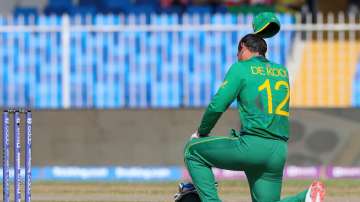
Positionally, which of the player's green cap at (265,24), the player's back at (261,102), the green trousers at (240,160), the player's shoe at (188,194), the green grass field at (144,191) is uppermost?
the player's green cap at (265,24)

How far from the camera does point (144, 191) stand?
47.6 ft

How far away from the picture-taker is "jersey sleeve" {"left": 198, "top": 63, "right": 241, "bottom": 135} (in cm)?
869

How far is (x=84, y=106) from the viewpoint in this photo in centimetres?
1744

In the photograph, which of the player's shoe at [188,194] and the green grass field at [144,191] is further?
the green grass field at [144,191]

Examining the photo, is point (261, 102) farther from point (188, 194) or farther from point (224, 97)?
point (188, 194)

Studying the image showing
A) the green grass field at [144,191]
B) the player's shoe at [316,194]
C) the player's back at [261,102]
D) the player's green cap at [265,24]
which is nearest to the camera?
the player's shoe at [316,194]

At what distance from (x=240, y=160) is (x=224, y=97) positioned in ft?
1.58

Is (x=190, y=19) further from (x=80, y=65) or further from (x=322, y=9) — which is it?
(x=322, y=9)

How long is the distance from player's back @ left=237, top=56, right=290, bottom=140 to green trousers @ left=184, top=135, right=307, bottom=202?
8 centimetres

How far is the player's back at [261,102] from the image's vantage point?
8766mm

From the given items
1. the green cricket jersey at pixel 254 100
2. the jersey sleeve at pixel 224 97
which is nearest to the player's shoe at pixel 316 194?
the green cricket jersey at pixel 254 100

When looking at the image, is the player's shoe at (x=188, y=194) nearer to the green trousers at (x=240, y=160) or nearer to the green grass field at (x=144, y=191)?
the green trousers at (x=240, y=160)

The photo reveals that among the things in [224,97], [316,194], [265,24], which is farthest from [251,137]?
[265,24]

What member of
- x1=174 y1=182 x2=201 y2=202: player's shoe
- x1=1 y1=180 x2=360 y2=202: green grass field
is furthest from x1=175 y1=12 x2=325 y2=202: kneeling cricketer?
x1=1 y1=180 x2=360 y2=202: green grass field
